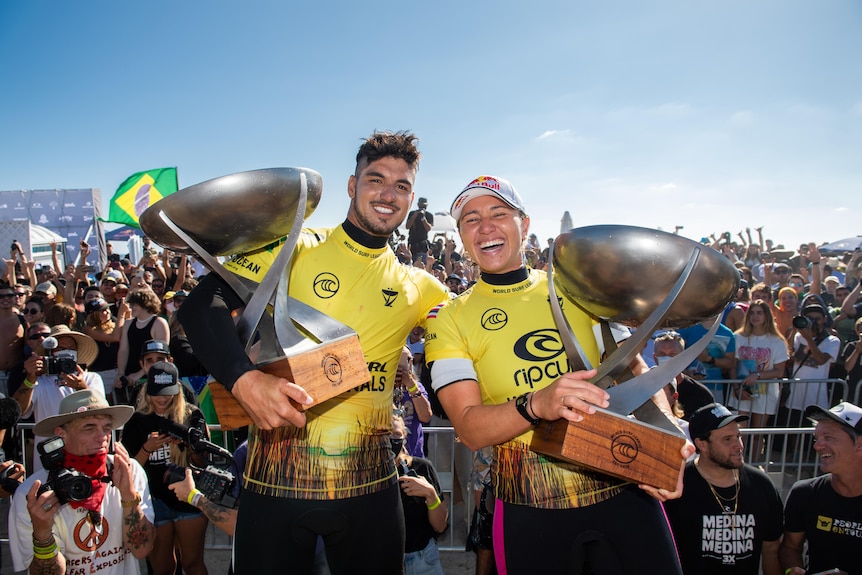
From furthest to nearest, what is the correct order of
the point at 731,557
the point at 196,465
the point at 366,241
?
1. the point at 196,465
2. the point at 731,557
3. the point at 366,241

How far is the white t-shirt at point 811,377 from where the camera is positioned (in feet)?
23.3

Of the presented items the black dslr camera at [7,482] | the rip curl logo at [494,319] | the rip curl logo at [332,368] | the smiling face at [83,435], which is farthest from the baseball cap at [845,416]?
the black dslr camera at [7,482]

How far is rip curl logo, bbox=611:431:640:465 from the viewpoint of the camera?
1.91 meters

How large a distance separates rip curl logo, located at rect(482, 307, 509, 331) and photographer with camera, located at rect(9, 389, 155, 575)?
2649mm

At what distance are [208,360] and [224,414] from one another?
0.22 meters

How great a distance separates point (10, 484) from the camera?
388 cm

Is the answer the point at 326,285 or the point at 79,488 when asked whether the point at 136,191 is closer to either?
the point at 79,488

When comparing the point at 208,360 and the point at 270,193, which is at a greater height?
the point at 270,193

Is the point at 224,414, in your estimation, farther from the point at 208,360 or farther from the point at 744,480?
the point at 744,480

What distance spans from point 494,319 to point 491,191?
1.90 feet

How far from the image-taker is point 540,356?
2.50m

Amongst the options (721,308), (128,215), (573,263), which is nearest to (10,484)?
(573,263)

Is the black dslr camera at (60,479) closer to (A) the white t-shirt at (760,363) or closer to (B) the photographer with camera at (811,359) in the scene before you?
(A) the white t-shirt at (760,363)

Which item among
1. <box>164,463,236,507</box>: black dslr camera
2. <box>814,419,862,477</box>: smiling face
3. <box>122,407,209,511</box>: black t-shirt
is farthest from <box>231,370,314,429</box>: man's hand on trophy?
<box>814,419,862,477</box>: smiling face
